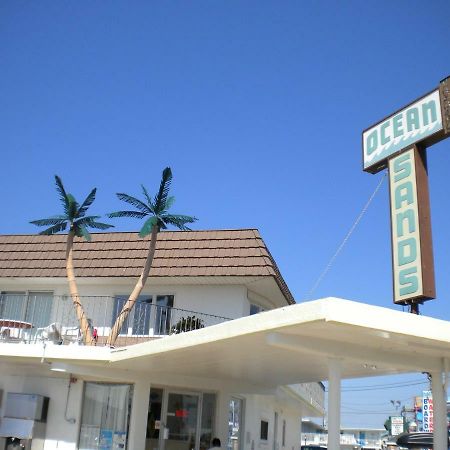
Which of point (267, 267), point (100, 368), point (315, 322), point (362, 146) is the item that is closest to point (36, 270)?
point (100, 368)

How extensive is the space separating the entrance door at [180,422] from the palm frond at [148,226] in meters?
4.18

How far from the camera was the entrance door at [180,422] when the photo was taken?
52.7 ft

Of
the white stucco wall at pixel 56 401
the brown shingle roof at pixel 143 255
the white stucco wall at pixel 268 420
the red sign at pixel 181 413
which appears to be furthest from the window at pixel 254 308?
the white stucco wall at pixel 56 401

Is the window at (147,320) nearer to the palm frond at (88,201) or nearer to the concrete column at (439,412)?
the palm frond at (88,201)

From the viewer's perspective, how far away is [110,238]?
2020 centimetres

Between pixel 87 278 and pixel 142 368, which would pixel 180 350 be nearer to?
pixel 142 368

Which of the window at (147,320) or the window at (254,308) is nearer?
the window at (147,320)

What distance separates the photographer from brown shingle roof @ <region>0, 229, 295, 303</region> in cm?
1797

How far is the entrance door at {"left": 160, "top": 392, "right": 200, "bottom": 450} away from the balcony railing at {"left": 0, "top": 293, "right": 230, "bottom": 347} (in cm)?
198

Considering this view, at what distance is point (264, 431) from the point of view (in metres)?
21.4

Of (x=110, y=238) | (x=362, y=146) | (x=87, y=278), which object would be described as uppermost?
(x=362, y=146)

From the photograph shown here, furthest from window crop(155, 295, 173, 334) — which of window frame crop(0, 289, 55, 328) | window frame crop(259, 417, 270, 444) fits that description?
window frame crop(259, 417, 270, 444)

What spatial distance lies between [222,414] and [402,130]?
8544 mm

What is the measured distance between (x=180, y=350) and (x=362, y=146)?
27.1ft
